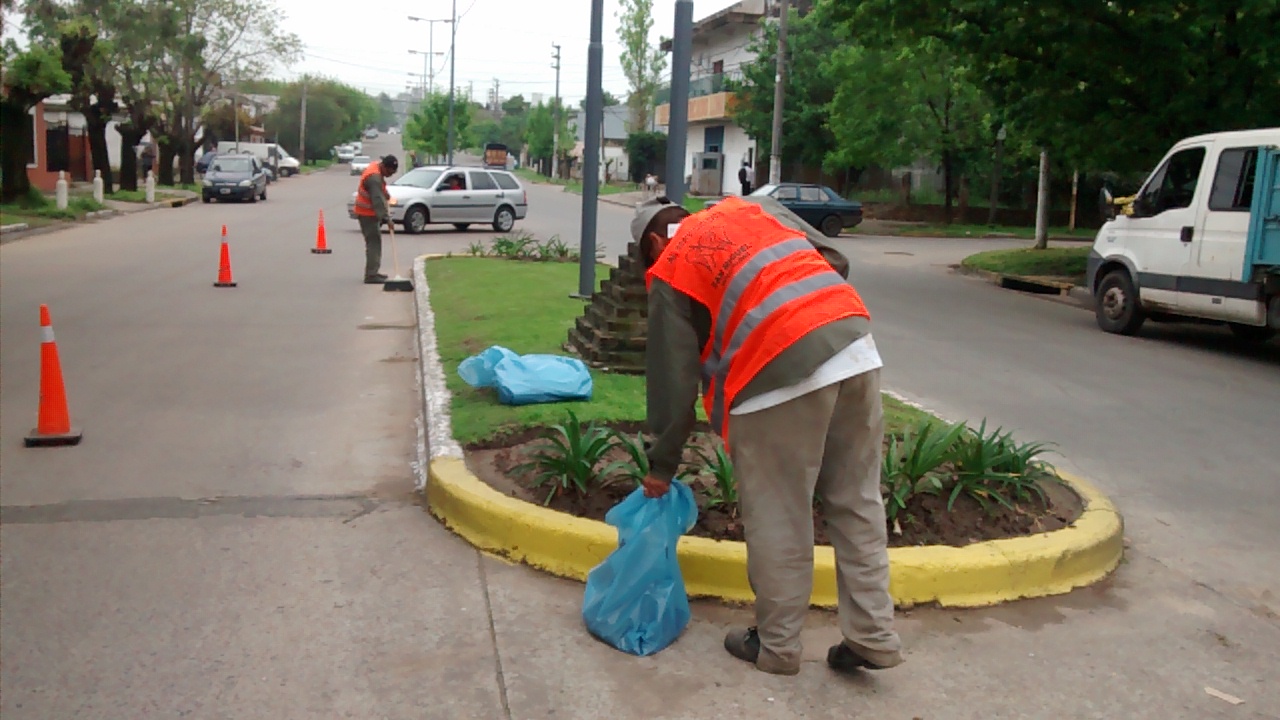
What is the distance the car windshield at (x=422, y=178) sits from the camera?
25.8 metres

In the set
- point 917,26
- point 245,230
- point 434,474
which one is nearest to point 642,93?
point 245,230

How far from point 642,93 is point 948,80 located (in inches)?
1390

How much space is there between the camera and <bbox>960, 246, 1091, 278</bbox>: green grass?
20062 millimetres

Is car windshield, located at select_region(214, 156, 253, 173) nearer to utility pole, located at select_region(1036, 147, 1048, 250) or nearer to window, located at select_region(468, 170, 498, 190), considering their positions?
window, located at select_region(468, 170, 498, 190)

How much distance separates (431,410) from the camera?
7.39 meters

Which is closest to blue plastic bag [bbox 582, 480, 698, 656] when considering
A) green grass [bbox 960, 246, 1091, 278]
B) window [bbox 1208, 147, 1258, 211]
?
window [bbox 1208, 147, 1258, 211]

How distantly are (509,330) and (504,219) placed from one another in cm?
1695

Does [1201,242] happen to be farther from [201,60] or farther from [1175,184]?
[201,60]

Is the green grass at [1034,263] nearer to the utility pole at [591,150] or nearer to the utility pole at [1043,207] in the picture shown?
the utility pole at [1043,207]

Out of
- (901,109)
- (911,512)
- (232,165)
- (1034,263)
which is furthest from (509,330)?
(232,165)

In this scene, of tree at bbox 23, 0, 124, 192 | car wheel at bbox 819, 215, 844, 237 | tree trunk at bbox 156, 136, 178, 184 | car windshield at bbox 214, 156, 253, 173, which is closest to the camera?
tree at bbox 23, 0, 124, 192

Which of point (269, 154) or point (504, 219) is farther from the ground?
point (269, 154)

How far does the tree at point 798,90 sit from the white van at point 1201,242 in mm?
26923

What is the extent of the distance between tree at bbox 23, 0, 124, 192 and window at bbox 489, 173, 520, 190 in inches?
420
